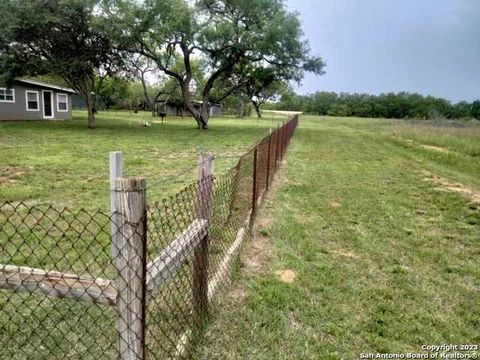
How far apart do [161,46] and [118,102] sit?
35074 mm

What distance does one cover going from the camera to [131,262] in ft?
5.25

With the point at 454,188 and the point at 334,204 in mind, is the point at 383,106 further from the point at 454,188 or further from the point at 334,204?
the point at 334,204

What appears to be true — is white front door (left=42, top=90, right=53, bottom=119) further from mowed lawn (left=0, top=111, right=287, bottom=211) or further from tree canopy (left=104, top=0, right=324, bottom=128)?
mowed lawn (left=0, top=111, right=287, bottom=211)

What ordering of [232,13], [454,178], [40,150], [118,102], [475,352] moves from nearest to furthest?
1. [475,352]
2. [454,178]
3. [40,150]
4. [232,13]
5. [118,102]

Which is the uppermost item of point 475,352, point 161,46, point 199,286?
point 161,46

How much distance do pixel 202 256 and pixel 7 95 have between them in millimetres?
23208

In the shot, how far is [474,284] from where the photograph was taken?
3.58m

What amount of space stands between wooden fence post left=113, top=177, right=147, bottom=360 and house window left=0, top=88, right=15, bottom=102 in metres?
23.3

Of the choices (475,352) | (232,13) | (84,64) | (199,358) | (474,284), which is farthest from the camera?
(232,13)

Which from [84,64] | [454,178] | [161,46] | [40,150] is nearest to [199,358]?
[454,178]

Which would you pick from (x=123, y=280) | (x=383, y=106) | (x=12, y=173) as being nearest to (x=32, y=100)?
(x=12, y=173)

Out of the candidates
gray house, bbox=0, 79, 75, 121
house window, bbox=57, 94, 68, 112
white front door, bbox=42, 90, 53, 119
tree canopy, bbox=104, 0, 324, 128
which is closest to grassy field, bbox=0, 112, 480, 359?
tree canopy, bbox=104, 0, 324, 128

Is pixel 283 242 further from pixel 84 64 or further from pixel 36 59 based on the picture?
pixel 36 59

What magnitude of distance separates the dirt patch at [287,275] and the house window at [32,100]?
77.1 ft
